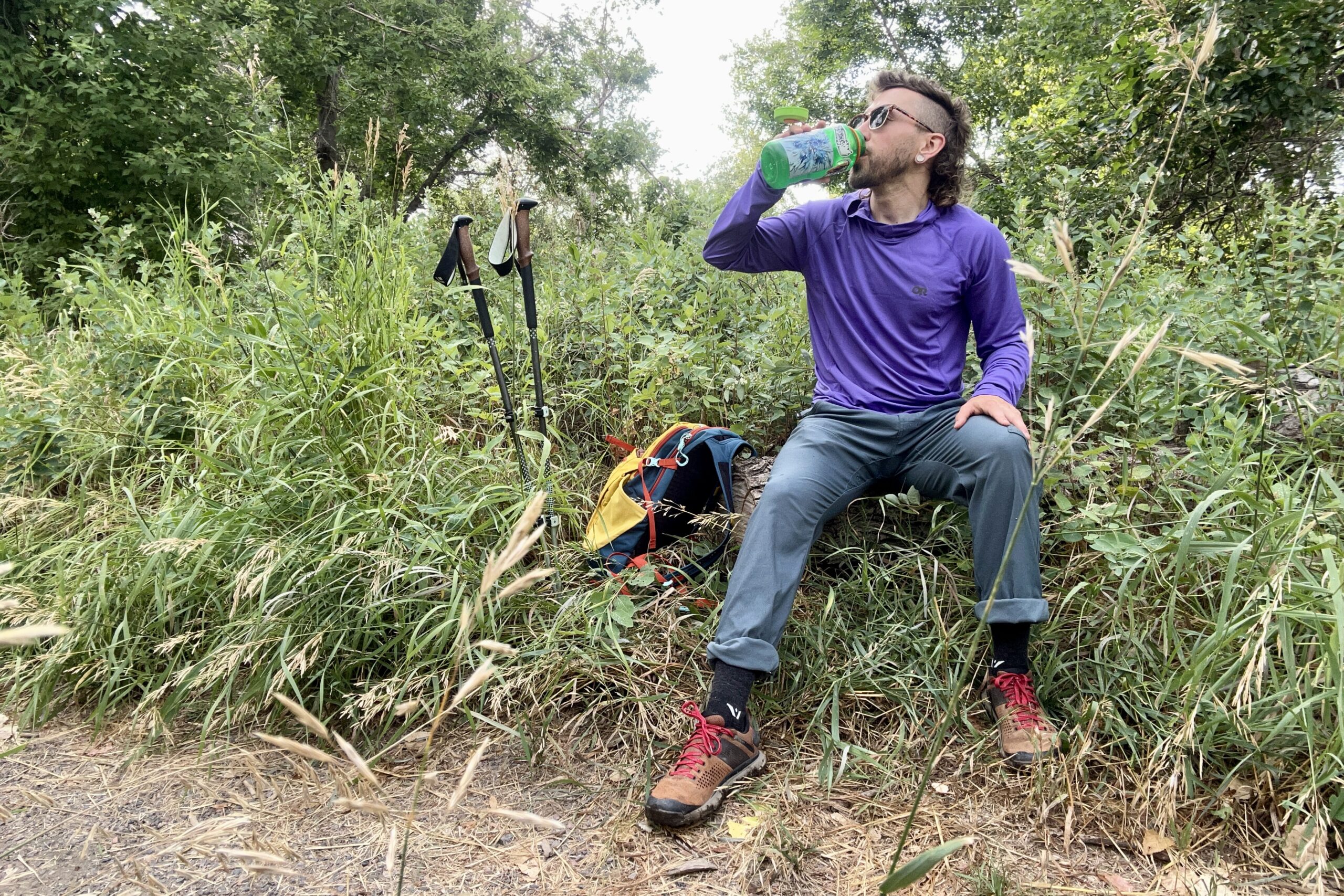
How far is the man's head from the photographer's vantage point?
238 cm

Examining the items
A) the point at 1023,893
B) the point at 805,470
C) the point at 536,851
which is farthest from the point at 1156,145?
the point at 536,851

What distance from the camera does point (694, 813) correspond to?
5.21 feet

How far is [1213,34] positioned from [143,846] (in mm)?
2489

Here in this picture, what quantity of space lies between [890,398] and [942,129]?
3.38 ft

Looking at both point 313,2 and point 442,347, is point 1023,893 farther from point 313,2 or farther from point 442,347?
point 313,2

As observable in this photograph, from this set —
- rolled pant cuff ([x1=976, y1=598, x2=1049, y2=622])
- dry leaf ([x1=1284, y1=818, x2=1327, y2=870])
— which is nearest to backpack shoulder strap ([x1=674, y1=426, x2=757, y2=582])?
rolled pant cuff ([x1=976, y1=598, x2=1049, y2=622])

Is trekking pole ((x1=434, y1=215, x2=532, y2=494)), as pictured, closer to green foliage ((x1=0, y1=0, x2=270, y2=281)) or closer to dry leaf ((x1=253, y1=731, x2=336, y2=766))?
dry leaf ((x1=253, y1=731, x2=336, y2=766))

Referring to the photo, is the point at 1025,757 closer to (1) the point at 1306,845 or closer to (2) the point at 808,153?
(1) the point at 1306,845

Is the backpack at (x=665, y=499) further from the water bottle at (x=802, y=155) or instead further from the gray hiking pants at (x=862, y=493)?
the water bottle at (x=802, y=155)

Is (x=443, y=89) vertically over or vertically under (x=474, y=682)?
over

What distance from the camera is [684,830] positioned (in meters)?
1.60

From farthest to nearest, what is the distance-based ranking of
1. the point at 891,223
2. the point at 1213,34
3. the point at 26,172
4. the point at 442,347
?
the point at 26,172 → the point at 442,347 → the point at 891,223 → the point at 1213,34

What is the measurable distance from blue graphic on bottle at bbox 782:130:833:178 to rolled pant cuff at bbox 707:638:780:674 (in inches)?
52.7

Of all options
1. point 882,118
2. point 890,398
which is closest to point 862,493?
point 890,398
